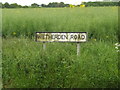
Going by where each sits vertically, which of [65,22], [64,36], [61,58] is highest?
[65,22]

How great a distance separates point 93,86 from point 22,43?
1746mm

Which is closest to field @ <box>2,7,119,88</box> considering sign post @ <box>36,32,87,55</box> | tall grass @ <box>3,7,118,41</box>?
tall grass @ <box>3,7,118,41</box>

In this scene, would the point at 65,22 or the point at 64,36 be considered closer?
the point at 64,36

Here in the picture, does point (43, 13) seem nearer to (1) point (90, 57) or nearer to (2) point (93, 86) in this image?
(1) point (90, 57)

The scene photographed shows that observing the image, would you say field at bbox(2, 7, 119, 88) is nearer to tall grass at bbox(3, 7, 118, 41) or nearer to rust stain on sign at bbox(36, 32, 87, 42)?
tall grass at bbox(3, 7, 118, 41)

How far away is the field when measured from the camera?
10.9 feet

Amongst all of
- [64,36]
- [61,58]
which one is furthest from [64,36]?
[61,58]

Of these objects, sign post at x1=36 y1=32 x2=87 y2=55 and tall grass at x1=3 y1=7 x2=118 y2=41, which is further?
tall grass at x1=3 y1=7 x2=118 y2=41

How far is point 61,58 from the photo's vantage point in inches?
147

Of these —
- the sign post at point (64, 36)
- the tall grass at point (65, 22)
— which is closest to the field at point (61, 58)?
the tall grass at point (65, 22)

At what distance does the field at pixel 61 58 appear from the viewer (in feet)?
10.9

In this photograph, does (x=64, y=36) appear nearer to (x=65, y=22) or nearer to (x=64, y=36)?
(x=64, y=36)

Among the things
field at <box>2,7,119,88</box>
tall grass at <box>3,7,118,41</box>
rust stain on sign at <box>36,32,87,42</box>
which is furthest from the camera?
tall grass at <box>3,7,118,41</box>

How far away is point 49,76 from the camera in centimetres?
340
